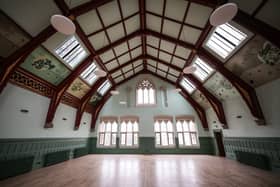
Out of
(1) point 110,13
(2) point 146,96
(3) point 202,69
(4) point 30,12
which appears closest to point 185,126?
(2) point 146,96

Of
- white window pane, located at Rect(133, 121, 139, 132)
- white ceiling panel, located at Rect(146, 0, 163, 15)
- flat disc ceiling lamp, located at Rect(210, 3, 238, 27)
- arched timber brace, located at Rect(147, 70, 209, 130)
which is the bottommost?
white window pane, located at Rect(133, 121, 139, 132)

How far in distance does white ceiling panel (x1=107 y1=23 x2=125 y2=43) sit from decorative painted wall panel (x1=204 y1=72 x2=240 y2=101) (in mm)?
5253

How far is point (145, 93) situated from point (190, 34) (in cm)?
608

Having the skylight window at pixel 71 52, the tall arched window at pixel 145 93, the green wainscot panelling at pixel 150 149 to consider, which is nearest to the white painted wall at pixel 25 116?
the skylight window at pixel 71 52

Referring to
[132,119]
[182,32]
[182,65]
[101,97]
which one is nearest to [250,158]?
[182,65]

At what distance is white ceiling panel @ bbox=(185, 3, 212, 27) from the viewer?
164 inches

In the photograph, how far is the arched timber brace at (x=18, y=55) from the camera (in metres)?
3.64

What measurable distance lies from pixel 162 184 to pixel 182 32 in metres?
5.92

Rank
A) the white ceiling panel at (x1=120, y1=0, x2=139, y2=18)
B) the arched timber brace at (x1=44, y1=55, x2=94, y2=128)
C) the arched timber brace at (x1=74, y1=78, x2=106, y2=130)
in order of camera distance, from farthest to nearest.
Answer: the arched timber brace at (x1=74, y1=78, x2=106, y2=130)
the arched timber brace at (x1=44, y1=55, x2=94, y2=128)
the white ceiling panel at (x1=120, y1=0, x2=139, y2=18)

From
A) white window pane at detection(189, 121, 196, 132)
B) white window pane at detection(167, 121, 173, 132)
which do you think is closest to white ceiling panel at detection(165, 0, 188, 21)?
white window pane at detection(167, 121, 173, 132)

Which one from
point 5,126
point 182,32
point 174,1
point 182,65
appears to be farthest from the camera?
point 182,65

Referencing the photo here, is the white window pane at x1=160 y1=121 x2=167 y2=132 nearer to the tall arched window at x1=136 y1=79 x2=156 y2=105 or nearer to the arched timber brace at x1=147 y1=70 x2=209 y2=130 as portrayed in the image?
the tall arched window at x1=136 y1=79 x2=156 y2=105

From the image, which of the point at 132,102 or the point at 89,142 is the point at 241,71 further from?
the point at 89,142

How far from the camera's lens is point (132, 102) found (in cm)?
1020
